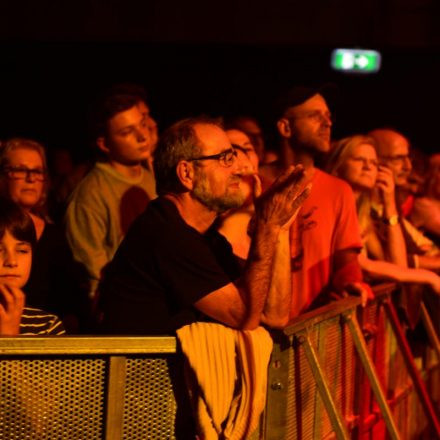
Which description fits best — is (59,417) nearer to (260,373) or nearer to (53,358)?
(53,358)

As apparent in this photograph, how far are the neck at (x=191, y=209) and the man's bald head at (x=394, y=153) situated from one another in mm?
3645

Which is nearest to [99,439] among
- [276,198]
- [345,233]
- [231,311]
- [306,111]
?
[231,311]

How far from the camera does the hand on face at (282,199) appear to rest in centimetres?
429

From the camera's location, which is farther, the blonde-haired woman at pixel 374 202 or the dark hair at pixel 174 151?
the blonde-haired woman at pixel 374 202

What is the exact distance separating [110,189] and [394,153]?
2729mm

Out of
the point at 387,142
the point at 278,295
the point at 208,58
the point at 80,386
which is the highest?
the point at 208,58

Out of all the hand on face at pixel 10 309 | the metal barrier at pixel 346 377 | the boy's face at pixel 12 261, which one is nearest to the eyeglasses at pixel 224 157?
the metal barrier at pixel 346 377

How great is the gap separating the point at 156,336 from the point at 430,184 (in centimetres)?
548

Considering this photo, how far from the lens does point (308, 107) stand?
21.0 feet

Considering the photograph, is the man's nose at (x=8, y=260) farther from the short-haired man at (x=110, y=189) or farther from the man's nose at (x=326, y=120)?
the man's nose at (x=326, y=120)

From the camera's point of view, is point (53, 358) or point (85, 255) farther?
point (85, 255)

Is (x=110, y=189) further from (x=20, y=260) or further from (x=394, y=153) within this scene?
(x=394, y=153)

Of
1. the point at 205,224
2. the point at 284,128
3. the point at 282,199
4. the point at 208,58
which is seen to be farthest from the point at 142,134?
the point at 208,58

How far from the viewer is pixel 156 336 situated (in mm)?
3990
